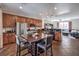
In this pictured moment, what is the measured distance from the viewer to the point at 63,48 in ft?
7.43

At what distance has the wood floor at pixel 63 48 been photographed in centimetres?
218

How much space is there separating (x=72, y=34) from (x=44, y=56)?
90cm

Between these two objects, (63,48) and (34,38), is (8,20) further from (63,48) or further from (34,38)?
(63,48)

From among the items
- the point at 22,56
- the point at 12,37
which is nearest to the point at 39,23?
the point at 12,37

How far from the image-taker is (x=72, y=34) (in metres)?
2.37

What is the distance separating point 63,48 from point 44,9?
3.44 ft

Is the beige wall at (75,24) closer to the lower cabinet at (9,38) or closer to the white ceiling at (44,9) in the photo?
the white ceiling at (44,9)

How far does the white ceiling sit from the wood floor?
2.01 ft

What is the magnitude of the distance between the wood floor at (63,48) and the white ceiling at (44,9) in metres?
0.61

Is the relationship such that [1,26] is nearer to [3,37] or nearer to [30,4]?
[3,37]

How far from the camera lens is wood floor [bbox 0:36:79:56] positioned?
218 centimetres

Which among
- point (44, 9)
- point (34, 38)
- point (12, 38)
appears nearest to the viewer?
point (44, 9)

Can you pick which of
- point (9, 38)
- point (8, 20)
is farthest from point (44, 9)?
point (9, 38)

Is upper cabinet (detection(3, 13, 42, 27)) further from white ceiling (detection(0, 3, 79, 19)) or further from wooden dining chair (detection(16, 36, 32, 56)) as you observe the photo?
wooden dining chair (detection(16, 36, 32, 56))
